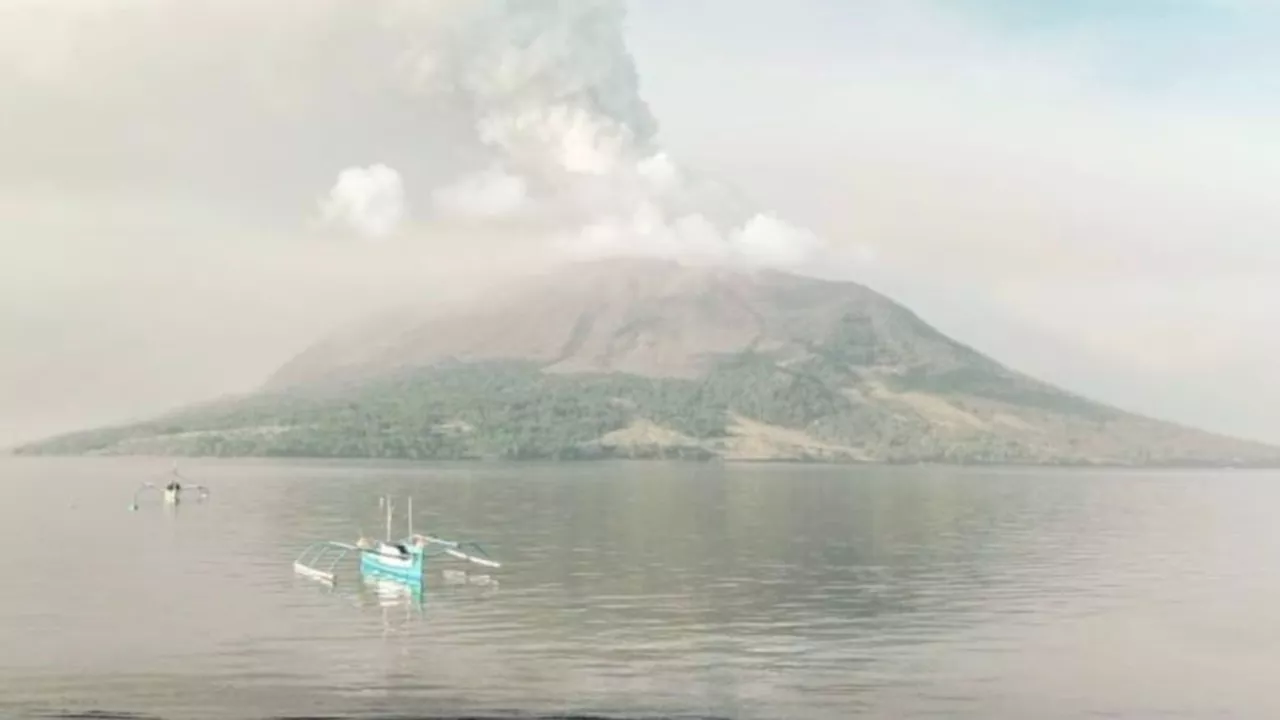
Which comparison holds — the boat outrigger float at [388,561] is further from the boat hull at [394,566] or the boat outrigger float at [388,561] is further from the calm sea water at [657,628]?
the calm sea water at [657,628]

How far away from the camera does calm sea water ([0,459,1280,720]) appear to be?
52.4 metres

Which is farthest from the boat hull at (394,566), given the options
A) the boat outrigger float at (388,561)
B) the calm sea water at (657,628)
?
the calm sea water at (657,628)

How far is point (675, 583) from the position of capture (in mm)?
89125

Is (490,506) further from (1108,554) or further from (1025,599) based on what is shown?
(1025,599)

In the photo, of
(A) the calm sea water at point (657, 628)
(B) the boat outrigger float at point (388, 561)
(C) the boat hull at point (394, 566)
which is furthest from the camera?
(B) the boat outrigger float at point (388, 561)

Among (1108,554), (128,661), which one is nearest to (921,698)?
(128,661)

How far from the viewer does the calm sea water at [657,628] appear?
52438 millimetres

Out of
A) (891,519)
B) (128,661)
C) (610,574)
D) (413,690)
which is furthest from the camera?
(891,519)

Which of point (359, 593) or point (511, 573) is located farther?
point (511, 573)

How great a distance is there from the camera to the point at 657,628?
69.8 metres

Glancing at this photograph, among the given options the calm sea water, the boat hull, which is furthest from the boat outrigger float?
the calm sea water

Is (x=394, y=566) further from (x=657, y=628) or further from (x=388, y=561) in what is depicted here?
(x=657, y=628)

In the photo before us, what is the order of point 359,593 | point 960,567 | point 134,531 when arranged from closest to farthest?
point 359,593
point 960,567
point 134,531

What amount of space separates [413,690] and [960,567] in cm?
6041
